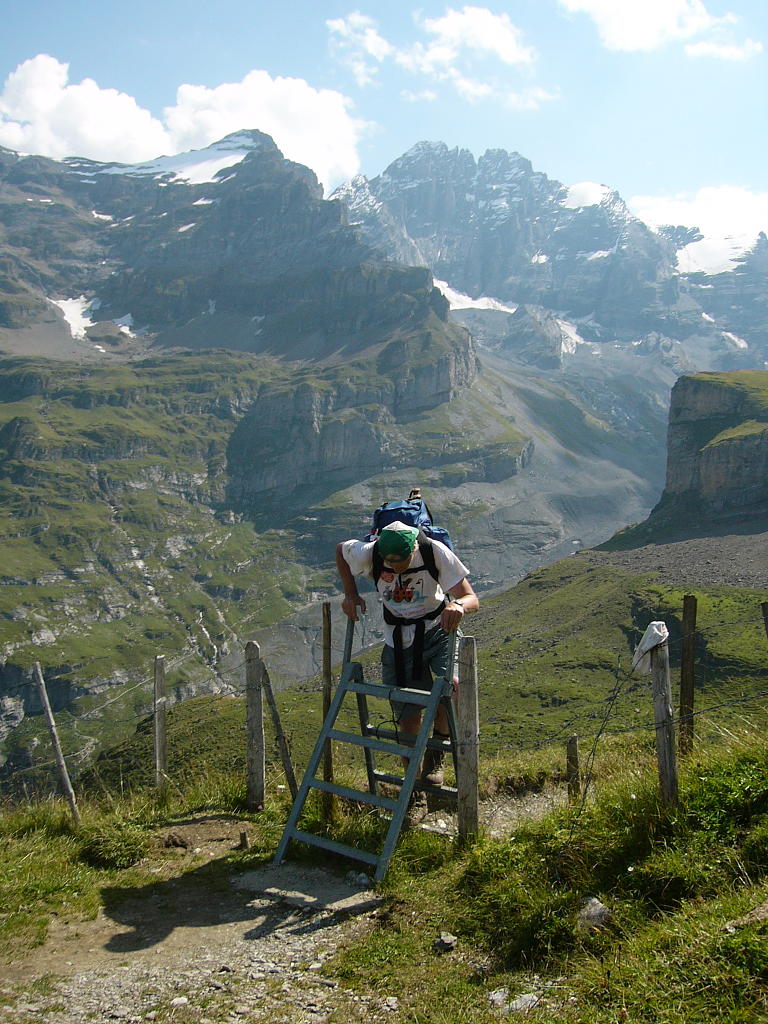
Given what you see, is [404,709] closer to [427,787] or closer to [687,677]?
[427,787]

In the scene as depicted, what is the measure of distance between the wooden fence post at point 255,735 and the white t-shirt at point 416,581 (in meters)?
2.46

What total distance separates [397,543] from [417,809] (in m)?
3.80

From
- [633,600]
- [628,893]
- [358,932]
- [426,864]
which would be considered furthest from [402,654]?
[633,600]

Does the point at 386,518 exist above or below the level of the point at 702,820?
above

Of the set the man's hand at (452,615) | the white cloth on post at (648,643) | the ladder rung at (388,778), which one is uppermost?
the man's hand at (452,615)

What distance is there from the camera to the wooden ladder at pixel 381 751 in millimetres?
7984

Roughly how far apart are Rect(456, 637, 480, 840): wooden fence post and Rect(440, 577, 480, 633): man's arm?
7.8 inches

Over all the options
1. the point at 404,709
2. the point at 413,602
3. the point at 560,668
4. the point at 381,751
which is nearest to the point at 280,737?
the point at 404,709

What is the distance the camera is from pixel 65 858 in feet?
28.8

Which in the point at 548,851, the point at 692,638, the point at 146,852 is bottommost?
the point at 146,852

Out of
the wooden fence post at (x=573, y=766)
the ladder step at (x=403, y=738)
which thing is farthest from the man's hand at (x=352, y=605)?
the wooden fence post at (x=573, y=766)

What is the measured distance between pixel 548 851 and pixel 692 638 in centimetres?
380

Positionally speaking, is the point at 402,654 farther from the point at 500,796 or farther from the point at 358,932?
the point at 500,796

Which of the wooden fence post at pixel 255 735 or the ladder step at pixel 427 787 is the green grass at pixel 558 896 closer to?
the ladder step at pixel 427 787
